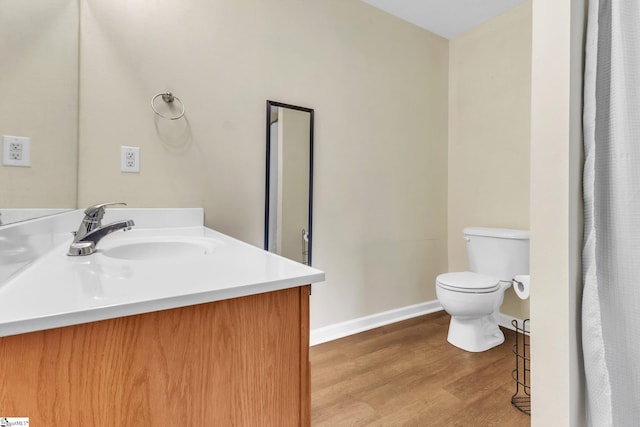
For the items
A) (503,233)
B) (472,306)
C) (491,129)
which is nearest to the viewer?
(472,306)

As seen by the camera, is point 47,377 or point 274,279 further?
point 274,279

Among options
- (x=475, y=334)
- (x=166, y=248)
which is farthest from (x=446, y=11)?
(x=166, y=248)

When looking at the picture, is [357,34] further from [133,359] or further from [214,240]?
[133,359]

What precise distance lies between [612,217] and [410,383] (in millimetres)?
1154

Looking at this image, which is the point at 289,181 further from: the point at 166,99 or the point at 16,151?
the point at 16,151

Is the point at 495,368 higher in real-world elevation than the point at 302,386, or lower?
lower

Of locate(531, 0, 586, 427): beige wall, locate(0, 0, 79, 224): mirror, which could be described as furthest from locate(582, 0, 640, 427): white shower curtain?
locate(0, 0, 79, 224): mirror

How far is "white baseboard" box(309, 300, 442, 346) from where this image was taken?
1920mm

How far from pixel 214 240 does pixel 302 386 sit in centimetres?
69

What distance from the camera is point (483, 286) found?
5.54ft

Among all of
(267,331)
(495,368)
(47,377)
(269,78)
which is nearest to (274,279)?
(267,331)

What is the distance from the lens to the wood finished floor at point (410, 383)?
4.11 feet

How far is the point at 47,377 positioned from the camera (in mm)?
427

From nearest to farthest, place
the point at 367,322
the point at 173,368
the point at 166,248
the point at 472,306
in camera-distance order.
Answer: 1. the point at 173,368
2. the point at 166,248
3. the point at 472,306
4. the point at 367,322
